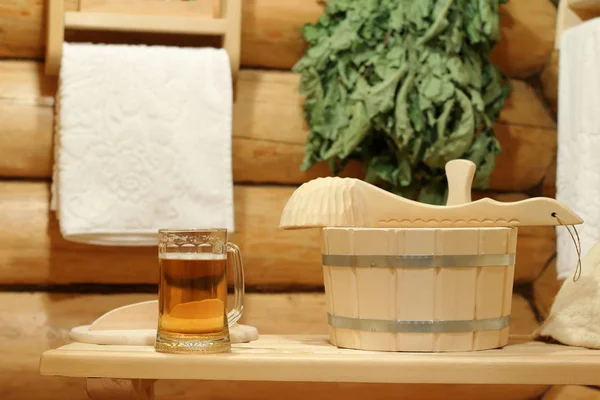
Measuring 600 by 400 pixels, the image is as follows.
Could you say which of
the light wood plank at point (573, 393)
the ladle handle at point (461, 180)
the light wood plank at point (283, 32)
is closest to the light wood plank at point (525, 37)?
the light wood plank at point (283, 32)

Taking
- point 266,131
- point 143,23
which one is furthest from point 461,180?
point 143,23

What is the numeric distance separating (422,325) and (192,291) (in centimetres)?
Answer: 30

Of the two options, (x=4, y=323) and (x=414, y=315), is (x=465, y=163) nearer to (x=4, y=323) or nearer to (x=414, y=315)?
(x=414, y=315)

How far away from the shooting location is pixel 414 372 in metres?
1.03

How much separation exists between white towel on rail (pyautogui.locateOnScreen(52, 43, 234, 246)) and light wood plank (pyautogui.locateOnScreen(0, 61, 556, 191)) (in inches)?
3.8

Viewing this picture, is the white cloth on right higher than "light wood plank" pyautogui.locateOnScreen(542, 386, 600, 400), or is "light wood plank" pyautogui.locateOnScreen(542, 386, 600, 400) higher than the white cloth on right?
the white cloth on right

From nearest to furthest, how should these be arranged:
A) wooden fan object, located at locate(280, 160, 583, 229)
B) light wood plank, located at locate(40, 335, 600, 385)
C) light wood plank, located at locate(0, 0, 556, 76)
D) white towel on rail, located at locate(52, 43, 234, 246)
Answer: light wood plank, located at locate(40, 335, 600, 385)
wooden fan object, located at locate(280, 160, 583, 229)
white towel on rail, located at locate(52, 43, 234, 246)
light wood plank, located at locate(0, 0, 556, 76)

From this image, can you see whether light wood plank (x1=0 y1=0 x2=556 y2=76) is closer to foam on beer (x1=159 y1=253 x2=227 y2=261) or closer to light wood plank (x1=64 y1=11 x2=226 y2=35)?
light wood plank (x1=64 y1=11 x2=226 y2=35)

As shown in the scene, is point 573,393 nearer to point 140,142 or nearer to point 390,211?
point 390,211

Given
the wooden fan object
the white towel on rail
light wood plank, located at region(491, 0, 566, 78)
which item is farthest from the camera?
light wood plank, located at region(491, 0, 566, 78)

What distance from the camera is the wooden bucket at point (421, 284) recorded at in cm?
106

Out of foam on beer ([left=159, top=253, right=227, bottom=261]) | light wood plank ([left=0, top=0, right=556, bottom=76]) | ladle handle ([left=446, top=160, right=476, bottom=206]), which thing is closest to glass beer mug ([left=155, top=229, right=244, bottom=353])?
foam on beer ([left=159, top=253, right=227, bottom=261])

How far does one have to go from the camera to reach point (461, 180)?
1205 millimetres

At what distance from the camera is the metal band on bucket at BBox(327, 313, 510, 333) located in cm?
107
